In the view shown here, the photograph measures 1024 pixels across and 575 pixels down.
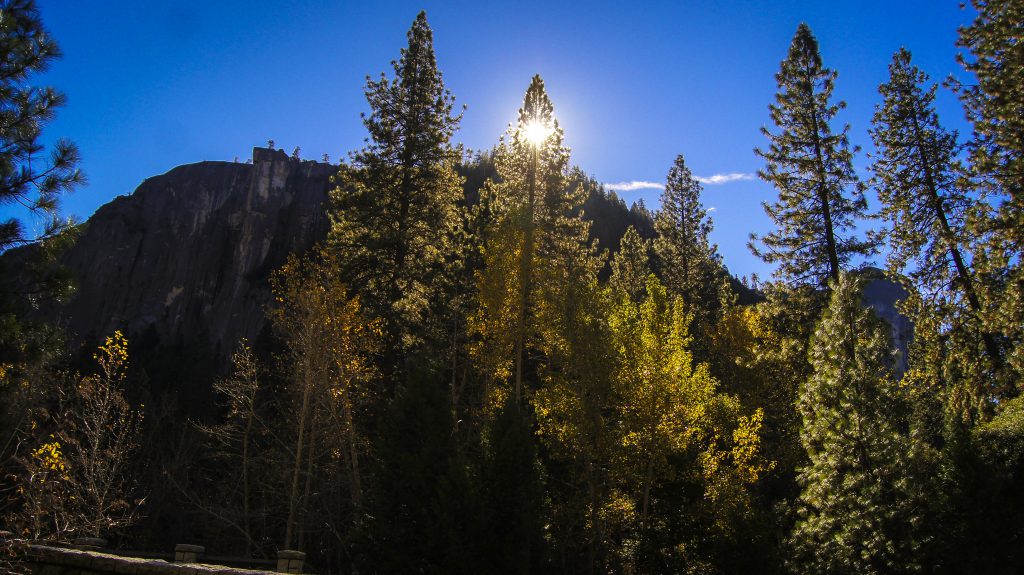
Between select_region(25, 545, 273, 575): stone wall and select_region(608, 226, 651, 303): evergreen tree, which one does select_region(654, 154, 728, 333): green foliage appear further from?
select_region(25, 545, 273, 575): stone wall

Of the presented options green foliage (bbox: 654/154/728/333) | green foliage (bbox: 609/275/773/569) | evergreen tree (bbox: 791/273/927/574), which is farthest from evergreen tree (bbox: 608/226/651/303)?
evergreen tree (bbox: 791/273/927/574)

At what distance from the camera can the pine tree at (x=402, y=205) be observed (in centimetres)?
1716

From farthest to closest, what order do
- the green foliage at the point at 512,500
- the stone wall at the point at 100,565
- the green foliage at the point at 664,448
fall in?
the green foliage at the point at 664,448
the green foliage at the point at 512,500
the stone wall at the point at 100,565

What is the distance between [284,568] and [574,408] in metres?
6.41

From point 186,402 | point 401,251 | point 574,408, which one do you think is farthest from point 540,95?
point 186,402

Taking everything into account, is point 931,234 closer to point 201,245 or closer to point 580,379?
point 580,379

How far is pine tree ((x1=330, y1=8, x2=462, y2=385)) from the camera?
17156mm

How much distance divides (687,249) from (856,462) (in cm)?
2390

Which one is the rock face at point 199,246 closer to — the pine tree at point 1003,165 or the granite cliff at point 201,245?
the granite cliff at point 201,245

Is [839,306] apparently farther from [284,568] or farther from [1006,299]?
[284,568]

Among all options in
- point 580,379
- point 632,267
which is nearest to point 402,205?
point 580,379

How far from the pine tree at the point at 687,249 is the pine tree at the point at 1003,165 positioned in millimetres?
18738

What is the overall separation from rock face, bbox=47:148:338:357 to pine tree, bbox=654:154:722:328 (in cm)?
5001

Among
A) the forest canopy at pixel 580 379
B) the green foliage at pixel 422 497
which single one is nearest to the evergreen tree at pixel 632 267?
the forest canopy at pixel 580 379
